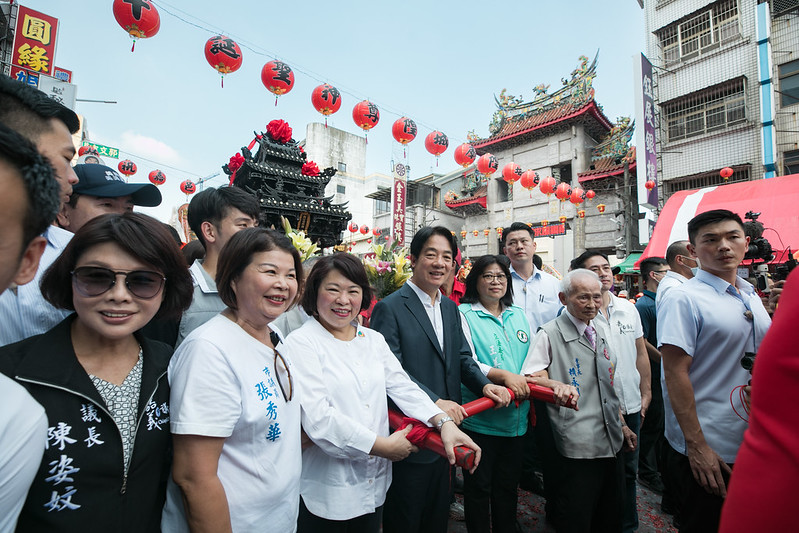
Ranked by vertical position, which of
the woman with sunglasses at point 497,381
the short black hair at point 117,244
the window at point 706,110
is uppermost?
the window at point 706,110

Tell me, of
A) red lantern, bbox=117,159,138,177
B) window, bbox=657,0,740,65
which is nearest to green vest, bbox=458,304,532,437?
window, bbox=657,0,740,65

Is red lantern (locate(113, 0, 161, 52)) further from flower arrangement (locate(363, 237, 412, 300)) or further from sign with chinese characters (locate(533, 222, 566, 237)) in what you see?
sign with chinese characters (locate(533, 222, 566, 237))

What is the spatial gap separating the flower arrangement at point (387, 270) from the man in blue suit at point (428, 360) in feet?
2.27

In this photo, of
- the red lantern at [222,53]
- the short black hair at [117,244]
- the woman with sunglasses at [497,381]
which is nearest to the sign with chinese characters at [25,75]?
the red lantern at [222,53]

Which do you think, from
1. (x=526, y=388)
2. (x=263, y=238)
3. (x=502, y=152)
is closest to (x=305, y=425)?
(x=263, y=238)

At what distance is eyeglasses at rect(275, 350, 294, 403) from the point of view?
1.54 meters

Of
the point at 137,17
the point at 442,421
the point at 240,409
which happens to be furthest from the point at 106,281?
the point at 137,17

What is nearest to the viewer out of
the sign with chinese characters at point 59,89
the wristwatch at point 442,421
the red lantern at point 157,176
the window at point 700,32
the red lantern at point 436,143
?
the wristwatch at point 442,421

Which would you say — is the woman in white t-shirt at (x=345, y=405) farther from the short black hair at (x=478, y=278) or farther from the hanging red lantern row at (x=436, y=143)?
the hanging red lantern row at (x=436, y=143)

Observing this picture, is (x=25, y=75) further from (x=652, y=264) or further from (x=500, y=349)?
(x=652, y=264)

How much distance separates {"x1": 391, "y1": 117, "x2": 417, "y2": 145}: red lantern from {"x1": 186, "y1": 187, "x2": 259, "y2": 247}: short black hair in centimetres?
816

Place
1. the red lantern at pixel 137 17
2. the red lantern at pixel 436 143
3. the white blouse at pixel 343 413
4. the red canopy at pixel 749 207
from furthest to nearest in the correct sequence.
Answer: the red lantern at pixel 436 143 → the red canopy at pixel 749 207 → the red lantern at pixel 137 17 → the white blouse at pixel 343 413

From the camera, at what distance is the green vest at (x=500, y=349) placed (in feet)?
8.44

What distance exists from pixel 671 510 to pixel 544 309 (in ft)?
6.97
